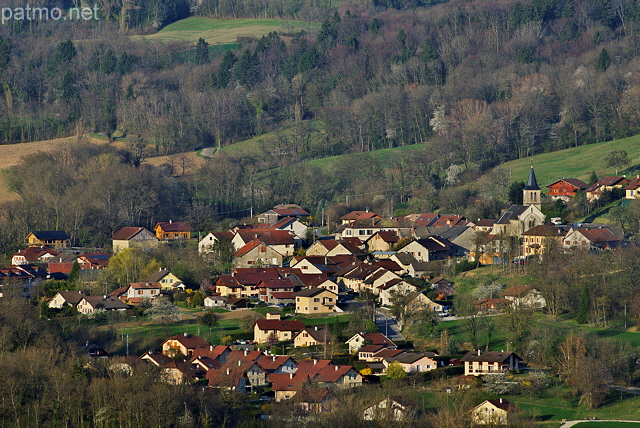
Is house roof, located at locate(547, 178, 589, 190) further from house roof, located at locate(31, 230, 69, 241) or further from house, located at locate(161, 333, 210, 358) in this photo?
house, located at locate(161, 333, 210, 358)

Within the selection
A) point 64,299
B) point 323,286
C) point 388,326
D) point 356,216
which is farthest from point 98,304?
point 356,216

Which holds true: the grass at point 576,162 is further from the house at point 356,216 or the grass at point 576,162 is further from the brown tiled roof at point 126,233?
the brown tiled roof at point 126,233

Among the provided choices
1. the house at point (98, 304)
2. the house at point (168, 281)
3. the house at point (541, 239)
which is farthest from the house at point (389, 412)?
the house at point (168, 281)

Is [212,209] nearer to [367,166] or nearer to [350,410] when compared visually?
[367,166]

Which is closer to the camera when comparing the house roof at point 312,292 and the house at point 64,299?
the house roof at point 312,292

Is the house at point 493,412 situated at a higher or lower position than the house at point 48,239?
lower

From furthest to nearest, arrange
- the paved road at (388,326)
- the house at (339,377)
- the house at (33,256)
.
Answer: the house at (33,256) < the paved road at (388,326) < the house at (339,377)
